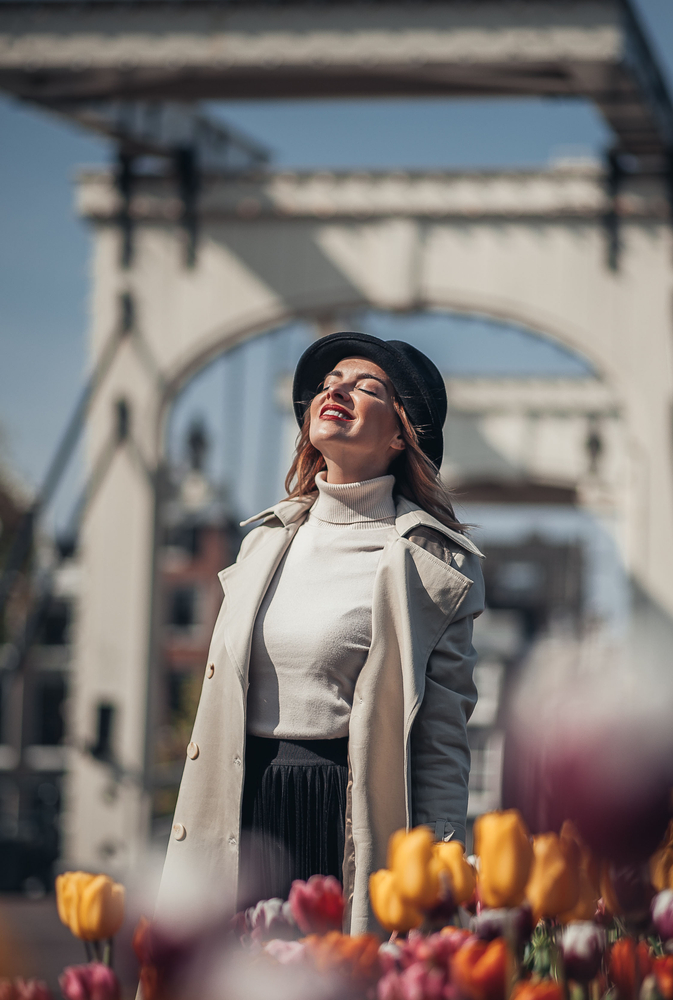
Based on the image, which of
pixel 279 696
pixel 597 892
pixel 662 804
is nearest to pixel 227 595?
pixel 279 696

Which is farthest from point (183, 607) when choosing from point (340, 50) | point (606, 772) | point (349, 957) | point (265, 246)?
point (606, 772)

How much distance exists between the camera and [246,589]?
2211mm

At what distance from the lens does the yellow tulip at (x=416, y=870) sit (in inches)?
42.6

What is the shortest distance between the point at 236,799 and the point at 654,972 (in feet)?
3.65

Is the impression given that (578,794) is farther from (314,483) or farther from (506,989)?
(314,483)

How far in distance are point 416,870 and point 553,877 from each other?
0.41 ft

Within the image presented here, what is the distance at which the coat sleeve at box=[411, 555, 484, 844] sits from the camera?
2012 mm

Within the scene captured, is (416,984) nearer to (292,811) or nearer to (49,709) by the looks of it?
(292,811)

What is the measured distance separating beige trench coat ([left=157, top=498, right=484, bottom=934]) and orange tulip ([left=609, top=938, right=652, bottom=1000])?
0.84 meters

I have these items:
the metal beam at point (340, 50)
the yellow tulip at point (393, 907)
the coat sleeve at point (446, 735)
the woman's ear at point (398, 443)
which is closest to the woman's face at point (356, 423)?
the woman's ear at point (398, 443)

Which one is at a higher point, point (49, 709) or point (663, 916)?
point (663, 916)

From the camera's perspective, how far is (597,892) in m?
1.16

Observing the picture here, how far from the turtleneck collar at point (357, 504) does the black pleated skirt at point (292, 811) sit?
41cm

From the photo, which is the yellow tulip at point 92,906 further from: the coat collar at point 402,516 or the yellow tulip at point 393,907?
the coat collar at point 402,516
